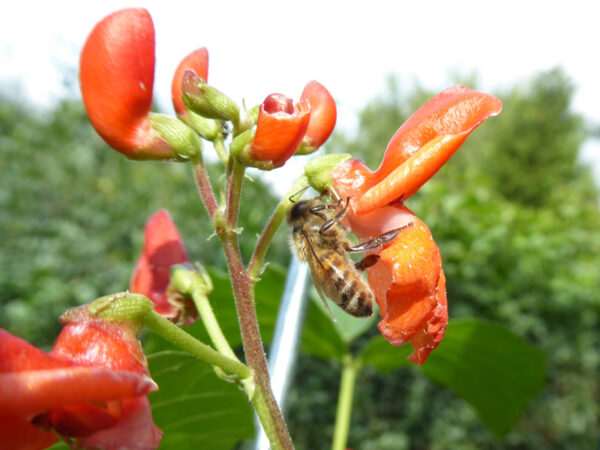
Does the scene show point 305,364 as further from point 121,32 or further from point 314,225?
point 121,32

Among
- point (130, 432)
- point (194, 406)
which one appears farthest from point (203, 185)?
point (194, 406)

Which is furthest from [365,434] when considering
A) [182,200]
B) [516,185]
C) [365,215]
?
[516,185]

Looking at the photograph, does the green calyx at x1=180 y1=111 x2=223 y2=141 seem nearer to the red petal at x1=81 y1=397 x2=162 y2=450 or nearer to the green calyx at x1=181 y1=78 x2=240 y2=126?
the green calyx at x1=181 y1=78 x2=240 y2=126

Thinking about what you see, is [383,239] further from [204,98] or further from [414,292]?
[204,98]

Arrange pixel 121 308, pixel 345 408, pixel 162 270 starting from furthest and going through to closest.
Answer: pixel 345 408 → pixel 162 270 → pixel 121 308

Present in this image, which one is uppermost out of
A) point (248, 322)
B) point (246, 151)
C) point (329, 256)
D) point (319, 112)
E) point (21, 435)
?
point (319, 112)

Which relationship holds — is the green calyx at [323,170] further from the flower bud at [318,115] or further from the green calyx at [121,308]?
the green calyx at [121,308]
